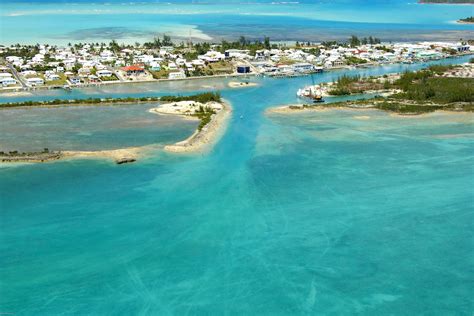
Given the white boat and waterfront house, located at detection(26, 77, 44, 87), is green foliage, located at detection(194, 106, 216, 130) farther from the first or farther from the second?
waterfront house, located at detection(26, 77, 44, 87)

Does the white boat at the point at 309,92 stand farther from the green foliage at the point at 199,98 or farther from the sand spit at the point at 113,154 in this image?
the sand spit at the point at 113,154

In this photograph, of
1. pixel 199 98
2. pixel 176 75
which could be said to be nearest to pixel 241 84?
pixel 176 75

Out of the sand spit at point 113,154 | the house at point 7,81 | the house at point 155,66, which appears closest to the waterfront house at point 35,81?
the house at point 7,81

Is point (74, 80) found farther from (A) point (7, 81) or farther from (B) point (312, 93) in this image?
(B) point (312, 93)

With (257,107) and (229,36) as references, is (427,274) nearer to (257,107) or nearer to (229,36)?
(257,107)

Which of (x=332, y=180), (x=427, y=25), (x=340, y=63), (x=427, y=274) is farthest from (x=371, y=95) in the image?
(x=427, y=25)
